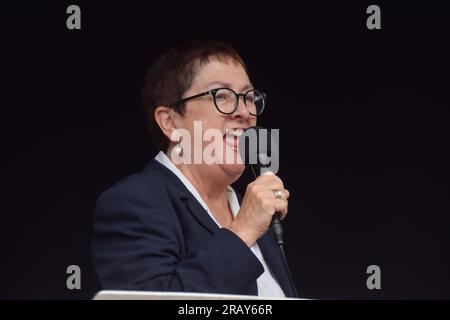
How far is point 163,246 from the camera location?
1.59 meters

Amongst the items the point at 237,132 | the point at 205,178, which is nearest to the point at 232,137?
the point at 237,132

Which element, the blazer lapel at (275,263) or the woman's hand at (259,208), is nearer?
the woman's hand at (259,208)

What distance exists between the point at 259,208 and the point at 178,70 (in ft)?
1.67

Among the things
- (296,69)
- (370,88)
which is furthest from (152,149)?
(370,88)

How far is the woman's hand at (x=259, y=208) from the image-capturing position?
160cm

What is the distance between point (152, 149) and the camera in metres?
3.35

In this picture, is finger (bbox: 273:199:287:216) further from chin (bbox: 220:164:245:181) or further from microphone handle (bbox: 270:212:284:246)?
chin (bbox: 220:164:245:181)

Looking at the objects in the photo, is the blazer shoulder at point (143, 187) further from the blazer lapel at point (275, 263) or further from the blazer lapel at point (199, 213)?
the blazer lapel at point (275, 263)

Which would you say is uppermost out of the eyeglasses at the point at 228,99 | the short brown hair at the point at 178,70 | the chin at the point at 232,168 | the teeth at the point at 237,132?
the short brown hair at the point at 178,70

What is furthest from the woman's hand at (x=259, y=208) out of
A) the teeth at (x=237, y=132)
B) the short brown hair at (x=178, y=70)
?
the short brown hair at (x=178, y=70)

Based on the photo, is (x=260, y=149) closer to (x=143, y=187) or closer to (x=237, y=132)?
(x=237, y=132)

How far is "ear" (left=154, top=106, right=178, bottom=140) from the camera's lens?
77.4 inches
